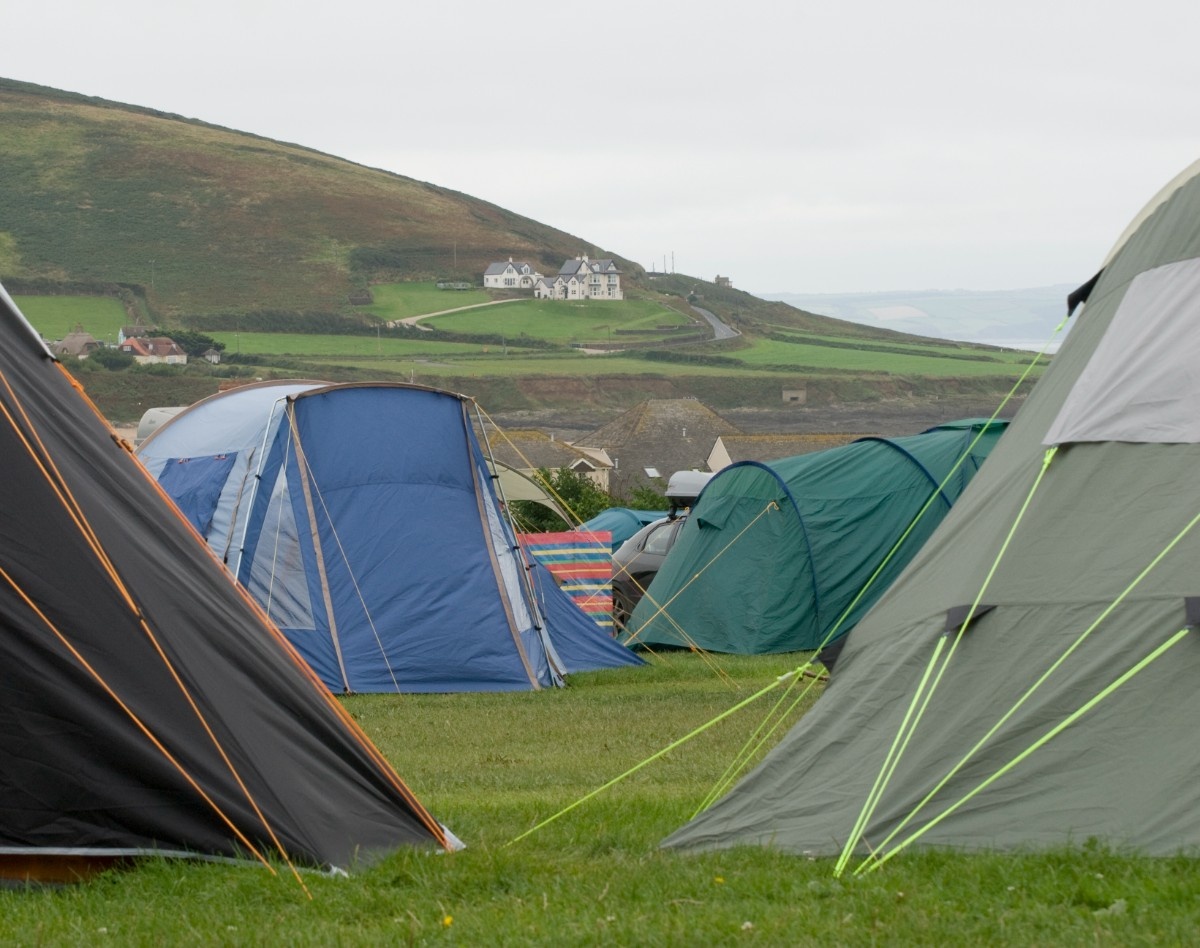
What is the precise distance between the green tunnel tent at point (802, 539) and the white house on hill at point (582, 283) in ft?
382

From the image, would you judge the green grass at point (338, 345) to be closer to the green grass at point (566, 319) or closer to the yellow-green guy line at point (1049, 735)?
the green grass at point (566, 319)

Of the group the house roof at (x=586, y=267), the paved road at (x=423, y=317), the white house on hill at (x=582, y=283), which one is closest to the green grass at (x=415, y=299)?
the paved road at (x=423, y=317)

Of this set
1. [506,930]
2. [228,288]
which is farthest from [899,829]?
[228,288]

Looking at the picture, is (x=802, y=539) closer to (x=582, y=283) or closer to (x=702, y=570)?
(x=702, y=570)

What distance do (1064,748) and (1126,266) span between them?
2280mm

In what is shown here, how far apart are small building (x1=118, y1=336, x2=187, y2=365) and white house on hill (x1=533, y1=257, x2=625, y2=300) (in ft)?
152

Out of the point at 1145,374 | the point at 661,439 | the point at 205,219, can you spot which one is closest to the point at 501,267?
the point at 205,219

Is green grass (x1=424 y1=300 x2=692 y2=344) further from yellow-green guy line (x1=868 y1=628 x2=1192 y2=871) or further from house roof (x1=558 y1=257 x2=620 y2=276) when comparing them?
yellow-green guy line (x1=868 y1=628 x2=1192 y2=871)

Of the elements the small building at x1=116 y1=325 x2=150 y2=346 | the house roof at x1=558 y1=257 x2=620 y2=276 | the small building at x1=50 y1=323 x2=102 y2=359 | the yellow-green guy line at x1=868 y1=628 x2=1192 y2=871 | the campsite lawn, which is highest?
the house roof at x1=558 y1=257 x2=620 y2=276

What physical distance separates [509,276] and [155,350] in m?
47.4

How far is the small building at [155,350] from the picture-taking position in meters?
88.6

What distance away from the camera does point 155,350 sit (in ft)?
299

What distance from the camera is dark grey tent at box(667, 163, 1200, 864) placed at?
17.5ft

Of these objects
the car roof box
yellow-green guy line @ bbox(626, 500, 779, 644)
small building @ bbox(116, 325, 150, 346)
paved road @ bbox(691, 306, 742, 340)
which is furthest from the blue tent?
paved road @ bbox(691, 306, 742, 340)
